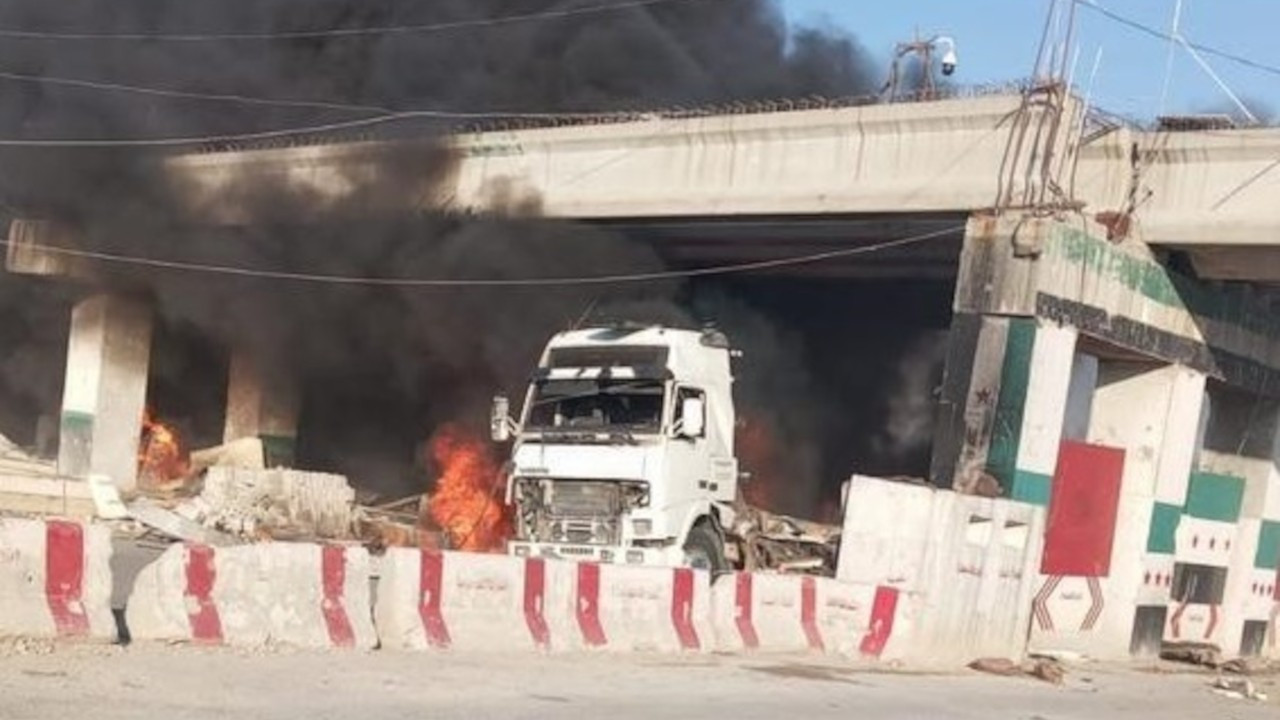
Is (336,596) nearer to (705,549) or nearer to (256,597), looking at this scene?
(256,597)

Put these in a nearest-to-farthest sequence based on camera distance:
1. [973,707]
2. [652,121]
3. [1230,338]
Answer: [973,707]
[1230,338]
[652,121]

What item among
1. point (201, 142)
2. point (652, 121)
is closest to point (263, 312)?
point (201, 142)

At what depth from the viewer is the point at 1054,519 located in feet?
62.2

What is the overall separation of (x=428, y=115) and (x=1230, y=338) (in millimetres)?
15842

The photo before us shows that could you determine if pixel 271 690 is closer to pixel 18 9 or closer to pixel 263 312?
pixel 263 312

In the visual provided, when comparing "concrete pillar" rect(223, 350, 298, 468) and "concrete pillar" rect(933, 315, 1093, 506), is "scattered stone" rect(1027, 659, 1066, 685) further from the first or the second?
"concrete pillar" rect(223, 350, 298, 468)

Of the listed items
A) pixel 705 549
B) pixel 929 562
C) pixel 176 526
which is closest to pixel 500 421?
pixel 705 549

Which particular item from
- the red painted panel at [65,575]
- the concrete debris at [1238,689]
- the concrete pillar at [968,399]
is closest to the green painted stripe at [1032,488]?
the concrete pillar at [968,399]

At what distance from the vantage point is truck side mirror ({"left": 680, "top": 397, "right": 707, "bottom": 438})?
655 inches

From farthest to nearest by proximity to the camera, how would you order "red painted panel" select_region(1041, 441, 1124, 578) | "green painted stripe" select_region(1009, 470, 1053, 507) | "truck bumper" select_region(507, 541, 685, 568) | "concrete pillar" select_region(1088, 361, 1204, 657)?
"concrete pillar" select_region(1088, 361, 1204, 657) < "red painted panel" select_region(1041, 441, 1124, 578) < "green painted stripe" select_region(1009, 470, 1053, 507) < "truck bumper" select_region(507, 541, 685, 568)

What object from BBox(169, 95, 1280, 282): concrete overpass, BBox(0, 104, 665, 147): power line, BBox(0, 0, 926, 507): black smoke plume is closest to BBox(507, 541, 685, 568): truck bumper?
BBox(169, 95, 1280, 282): concrete overpass

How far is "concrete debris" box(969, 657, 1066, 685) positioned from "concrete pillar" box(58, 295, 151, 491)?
739 inches

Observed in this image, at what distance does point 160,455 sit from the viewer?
106 ft

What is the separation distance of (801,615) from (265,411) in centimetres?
1887
